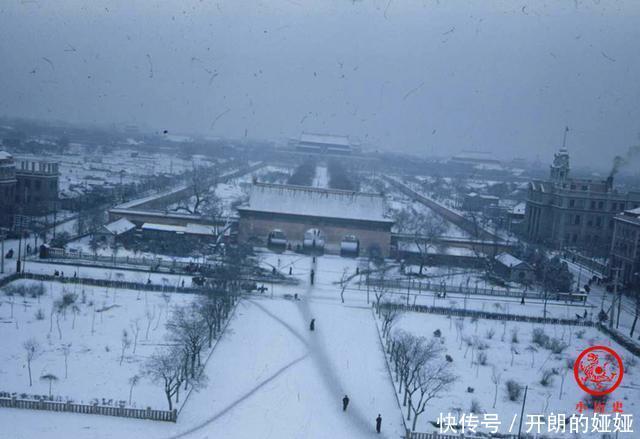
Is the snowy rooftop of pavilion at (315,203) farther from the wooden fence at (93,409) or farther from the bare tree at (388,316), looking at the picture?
the wooden fence at (93,409)

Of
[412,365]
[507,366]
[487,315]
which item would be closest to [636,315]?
[487,315]

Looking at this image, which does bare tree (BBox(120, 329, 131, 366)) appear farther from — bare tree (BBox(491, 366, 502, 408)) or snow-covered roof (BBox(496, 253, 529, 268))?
snow-covered roof (BBox(496, 253, 529, 268))

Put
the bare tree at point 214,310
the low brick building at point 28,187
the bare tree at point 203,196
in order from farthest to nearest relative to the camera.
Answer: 1. the bare tree at point 203,196
2. the low brick building at point 28,187
3. the bare tree at point 214,310

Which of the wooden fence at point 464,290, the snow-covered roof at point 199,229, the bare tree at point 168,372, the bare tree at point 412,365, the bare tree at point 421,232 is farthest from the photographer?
the snow-covered roof at point 199,229

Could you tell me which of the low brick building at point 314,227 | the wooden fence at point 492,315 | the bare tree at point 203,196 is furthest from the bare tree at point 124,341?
the bare tree at point 203,196

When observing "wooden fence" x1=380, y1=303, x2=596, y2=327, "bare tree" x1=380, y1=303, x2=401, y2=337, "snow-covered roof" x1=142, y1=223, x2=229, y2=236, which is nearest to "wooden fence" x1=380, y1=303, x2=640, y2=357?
"wooden fence" x1=380, y1=303, x2=596, y2=327

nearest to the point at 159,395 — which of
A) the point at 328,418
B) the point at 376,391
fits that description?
the point at 328,418
